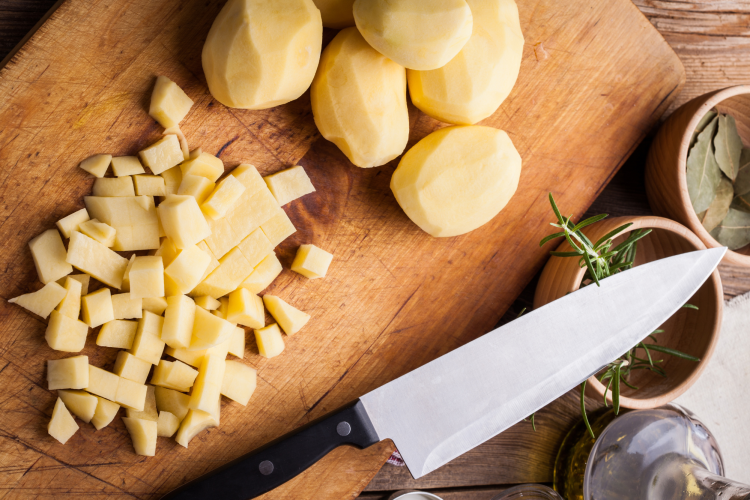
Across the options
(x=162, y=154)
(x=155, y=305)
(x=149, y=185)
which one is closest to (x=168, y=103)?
(x=162, y=154)

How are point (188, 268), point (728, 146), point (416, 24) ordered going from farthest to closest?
point (728, 146)
point (188, 268)
point (416, 24)

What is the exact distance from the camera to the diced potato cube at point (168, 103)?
157 centimetres

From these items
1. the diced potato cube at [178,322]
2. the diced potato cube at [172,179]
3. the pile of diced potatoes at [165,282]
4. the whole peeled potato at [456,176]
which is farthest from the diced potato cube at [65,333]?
the whole peeled potato at [456,176]

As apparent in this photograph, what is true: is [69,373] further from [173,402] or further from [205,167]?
[205,167]

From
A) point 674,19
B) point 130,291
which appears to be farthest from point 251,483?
point 674,19

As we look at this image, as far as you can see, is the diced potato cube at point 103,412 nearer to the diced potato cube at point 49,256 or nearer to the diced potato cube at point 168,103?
the diced potato cube at point 49,256

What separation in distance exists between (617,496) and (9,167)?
218cm

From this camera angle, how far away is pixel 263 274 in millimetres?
1689

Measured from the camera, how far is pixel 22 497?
1563 millimetres

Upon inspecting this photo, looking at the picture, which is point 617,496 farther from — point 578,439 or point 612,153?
point 612,153

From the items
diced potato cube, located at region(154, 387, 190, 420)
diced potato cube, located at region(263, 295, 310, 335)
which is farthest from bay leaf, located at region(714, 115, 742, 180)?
diced potato cube, located at region(154, 387, 190, 420)

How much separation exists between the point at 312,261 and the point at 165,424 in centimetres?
67

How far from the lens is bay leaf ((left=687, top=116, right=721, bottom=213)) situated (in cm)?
187

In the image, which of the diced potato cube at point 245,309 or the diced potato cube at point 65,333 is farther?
the diced potato cube at point 245,309
